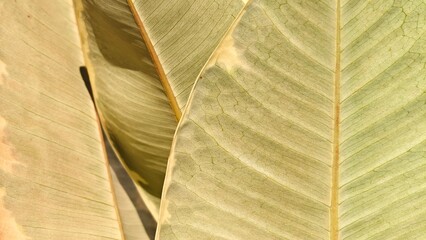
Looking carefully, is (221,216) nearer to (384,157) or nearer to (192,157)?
(192,157)

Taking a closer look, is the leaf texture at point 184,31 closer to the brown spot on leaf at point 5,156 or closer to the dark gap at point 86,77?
the dark gap at point 86,77

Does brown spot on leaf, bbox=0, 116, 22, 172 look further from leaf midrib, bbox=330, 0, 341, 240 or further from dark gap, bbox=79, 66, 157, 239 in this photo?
leaf midrib, bbox=330, 0, 341, 240

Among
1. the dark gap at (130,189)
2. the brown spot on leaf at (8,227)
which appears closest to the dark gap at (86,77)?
the dark gap at (130,189)

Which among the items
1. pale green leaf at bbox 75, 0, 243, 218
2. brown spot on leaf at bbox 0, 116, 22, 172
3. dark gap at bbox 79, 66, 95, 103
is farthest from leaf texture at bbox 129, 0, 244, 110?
brown spot on leaf at bbox 0, 116, 22, 172

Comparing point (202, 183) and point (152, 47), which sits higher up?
point (152, 47)

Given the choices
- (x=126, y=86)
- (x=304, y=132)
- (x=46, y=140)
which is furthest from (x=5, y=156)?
(x=304, y=132)

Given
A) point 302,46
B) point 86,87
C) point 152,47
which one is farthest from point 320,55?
point 86,87
